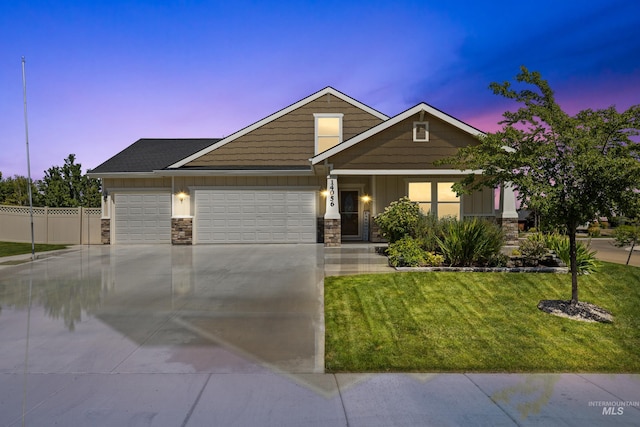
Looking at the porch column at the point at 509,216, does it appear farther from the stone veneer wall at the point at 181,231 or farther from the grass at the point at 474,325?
the stone veneer wall at the point at 181,231

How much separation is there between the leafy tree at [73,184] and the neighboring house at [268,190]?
1038cm

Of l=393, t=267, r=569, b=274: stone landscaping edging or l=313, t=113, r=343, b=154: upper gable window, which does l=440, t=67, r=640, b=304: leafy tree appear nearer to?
l=393, t=267, r=569, b=274: stone landscaping edging

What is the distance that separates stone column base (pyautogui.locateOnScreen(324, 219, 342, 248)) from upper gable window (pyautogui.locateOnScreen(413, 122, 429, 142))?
468 centimetres

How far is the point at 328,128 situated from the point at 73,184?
20.4 m

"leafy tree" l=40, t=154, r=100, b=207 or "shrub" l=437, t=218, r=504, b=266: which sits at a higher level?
"leafy tree" l=40, t=154, r=100, b=207

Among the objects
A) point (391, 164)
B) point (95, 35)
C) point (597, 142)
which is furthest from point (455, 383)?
point (95, 35)

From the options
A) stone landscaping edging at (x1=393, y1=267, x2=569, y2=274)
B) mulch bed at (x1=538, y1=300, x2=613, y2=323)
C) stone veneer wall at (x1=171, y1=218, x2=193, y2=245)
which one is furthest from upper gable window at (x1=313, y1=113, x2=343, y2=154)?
mulch bed at (x1=538, y1=300, x2=613, y2=323)

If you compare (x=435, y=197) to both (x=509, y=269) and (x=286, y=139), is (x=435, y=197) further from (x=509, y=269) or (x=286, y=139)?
(x=509, y=269)

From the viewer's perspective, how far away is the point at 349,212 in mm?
18125

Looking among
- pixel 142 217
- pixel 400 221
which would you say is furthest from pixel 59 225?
pixel 400 221

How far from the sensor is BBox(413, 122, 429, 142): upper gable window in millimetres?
15086

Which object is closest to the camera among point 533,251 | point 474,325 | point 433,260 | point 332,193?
point 474,325

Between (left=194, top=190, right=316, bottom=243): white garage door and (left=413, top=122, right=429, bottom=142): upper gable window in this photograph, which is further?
(left=194, top=190, right=316, bottom=243): white garage door

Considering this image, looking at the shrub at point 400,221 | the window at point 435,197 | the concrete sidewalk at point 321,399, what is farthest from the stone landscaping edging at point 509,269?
the window at point 435,197
